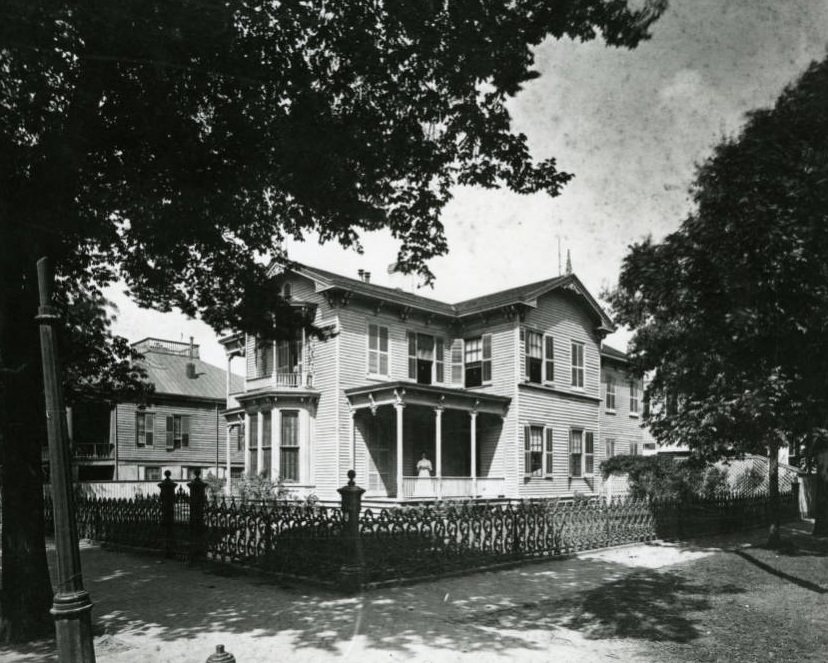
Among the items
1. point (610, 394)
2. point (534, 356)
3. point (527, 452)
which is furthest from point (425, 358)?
point (610, 394)

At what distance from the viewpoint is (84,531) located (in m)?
17.5

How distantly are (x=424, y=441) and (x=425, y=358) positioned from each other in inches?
128

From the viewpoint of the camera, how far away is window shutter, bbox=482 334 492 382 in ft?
86.9

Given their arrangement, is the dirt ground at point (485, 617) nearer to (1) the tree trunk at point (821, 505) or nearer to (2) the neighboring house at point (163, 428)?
(1) the tree trunk at point (821, 505)

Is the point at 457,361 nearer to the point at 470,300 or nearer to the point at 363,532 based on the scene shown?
the point at 470,300

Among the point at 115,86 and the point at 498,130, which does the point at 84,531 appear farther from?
the point at 498,130

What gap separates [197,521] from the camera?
13.0 metres

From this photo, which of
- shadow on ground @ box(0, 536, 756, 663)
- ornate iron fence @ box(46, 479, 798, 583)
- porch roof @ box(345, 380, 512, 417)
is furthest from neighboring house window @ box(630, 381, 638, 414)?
shadow on ground @ box(0, 536, 756, 663)

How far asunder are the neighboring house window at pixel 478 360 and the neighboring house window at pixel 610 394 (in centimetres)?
955

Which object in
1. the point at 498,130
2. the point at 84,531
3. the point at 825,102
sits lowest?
the point at 84,531

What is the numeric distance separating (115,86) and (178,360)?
Answer: 127 feet

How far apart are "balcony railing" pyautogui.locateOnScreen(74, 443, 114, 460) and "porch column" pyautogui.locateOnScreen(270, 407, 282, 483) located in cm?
1910

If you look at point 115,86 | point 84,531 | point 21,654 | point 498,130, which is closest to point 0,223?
point 115,86

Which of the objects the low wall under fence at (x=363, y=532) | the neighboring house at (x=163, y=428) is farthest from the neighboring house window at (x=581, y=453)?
the neighboring house at (x=163, y=428)
